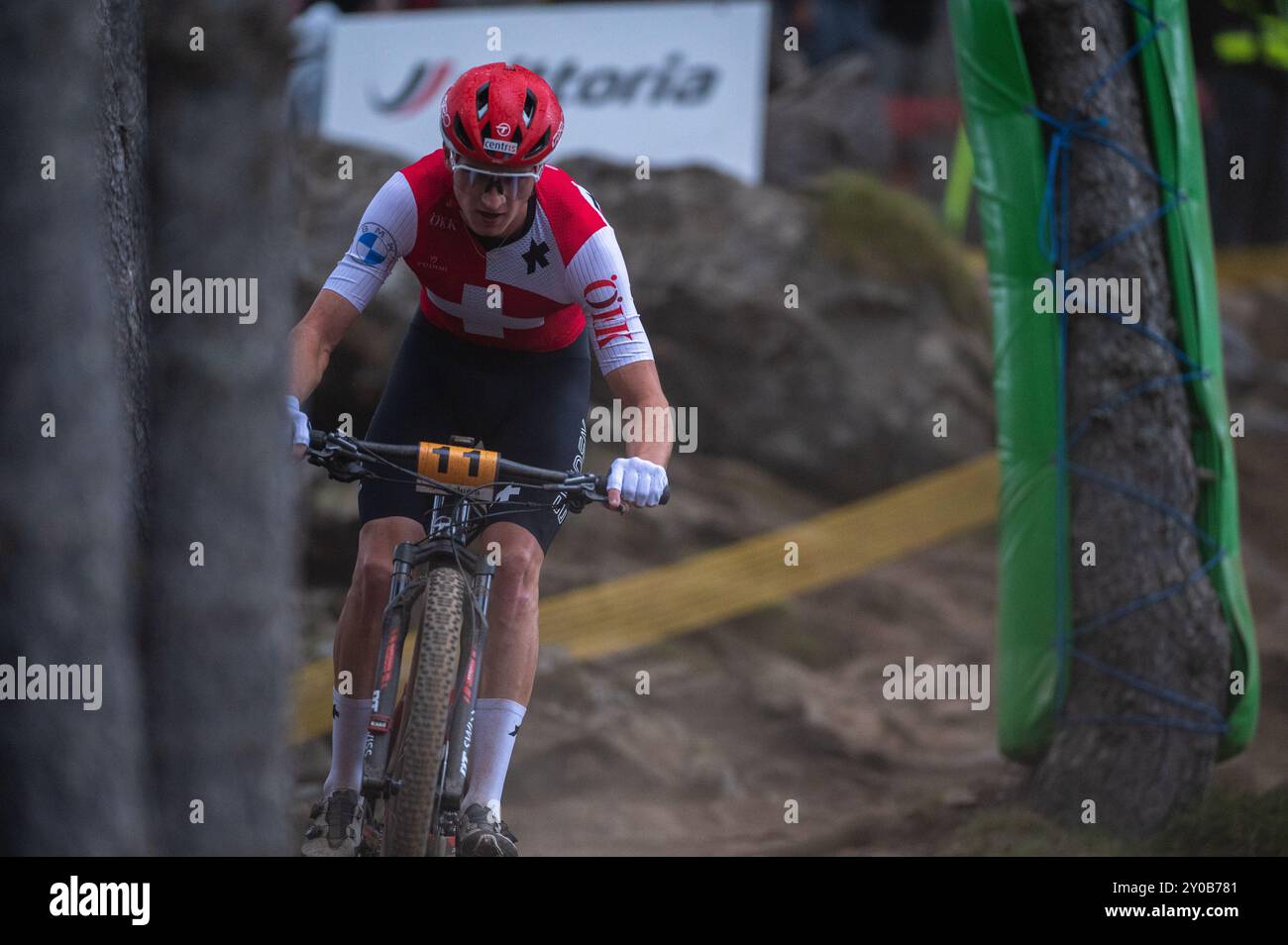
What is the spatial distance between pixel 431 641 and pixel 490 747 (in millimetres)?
557

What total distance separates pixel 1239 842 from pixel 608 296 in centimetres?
348

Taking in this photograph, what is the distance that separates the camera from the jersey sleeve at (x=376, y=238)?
442 centimetres

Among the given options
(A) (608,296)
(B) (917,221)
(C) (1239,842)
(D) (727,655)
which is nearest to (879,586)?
(D) (727,655)

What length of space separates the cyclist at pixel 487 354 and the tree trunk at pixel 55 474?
1.72 meters

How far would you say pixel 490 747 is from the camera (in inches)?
173

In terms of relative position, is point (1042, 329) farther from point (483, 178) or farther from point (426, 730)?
point (426, 730)

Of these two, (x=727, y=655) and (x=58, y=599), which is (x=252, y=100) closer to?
(x=58, y=599)

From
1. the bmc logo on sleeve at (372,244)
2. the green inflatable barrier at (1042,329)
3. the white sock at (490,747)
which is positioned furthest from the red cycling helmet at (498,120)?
the green inflatable barrier at (1042,329)

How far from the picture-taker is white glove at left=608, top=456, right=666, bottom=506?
402 cm

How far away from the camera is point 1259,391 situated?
1284cm

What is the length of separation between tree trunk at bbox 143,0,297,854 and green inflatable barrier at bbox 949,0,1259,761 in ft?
13.8

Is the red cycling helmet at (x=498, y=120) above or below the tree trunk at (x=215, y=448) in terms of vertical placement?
above

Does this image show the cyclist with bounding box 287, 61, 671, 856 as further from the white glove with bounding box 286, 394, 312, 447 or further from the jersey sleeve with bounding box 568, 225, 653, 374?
the white glove with bounding box 286, 394, 312, 447

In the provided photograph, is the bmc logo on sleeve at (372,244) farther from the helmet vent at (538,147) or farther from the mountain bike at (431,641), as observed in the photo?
the mountain bike at (431,641)
